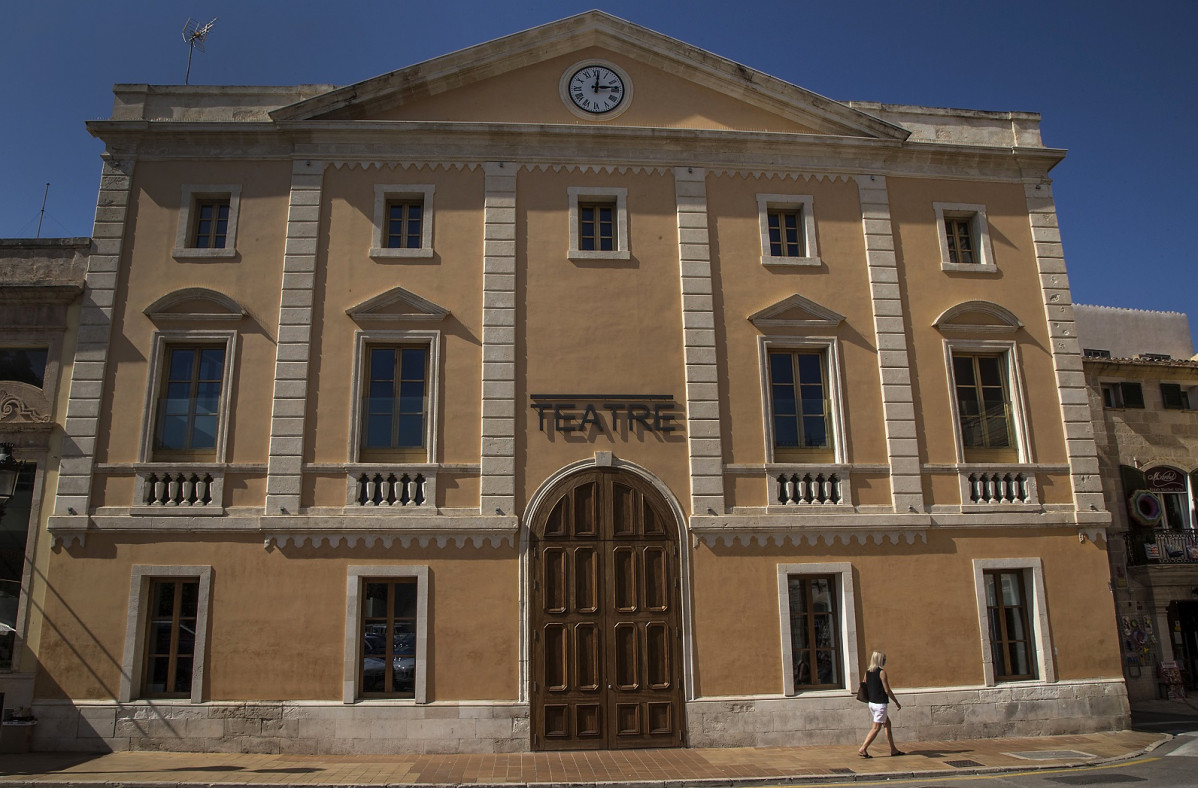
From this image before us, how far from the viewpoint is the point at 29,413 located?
1430 cm

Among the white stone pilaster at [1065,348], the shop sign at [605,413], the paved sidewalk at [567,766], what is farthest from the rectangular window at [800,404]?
the paved sidewalk at [567,766]

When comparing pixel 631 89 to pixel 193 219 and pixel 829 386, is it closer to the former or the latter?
pixel 829 386

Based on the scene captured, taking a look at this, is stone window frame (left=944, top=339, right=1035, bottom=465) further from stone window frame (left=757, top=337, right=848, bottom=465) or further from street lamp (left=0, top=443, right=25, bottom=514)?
street lamp (left=0, top=443, right=25, bottom=514)

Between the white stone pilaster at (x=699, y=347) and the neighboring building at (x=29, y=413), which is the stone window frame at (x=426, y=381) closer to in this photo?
the white stone pilaster at (x=699, y=347)

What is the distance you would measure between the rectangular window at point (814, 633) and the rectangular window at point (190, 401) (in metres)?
10.7

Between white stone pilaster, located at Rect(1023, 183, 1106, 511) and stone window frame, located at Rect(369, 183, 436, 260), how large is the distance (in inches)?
482

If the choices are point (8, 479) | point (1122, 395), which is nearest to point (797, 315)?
point (1122, 395)

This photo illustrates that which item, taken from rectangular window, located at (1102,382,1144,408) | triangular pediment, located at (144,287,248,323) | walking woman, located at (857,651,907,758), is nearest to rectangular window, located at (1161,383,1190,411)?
rectangular window, located at (1102,382,1144,408)

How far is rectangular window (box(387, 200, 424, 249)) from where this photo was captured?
1547 cm

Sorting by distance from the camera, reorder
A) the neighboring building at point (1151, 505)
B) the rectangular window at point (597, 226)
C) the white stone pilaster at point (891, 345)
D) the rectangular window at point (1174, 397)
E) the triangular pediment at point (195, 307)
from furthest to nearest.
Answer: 1. the rectangular window at point (1174, 397)
2. the neighboring building at point (1151, 505)
3. the rectangular window at point (597, 226)
4. the white stone pilaster at point (891, 345)
5. the triangular pediment at point (195, 307)

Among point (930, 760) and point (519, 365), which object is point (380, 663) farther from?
point (930, 760)

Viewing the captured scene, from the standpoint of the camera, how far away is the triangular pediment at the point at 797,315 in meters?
15.5

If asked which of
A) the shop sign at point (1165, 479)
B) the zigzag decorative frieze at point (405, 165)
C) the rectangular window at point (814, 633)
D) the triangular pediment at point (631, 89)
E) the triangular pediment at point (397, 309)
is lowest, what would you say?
the rectangular window at point (814, 633)

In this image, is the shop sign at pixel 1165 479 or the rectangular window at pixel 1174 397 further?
the rectangular window at pixel 1174 397
